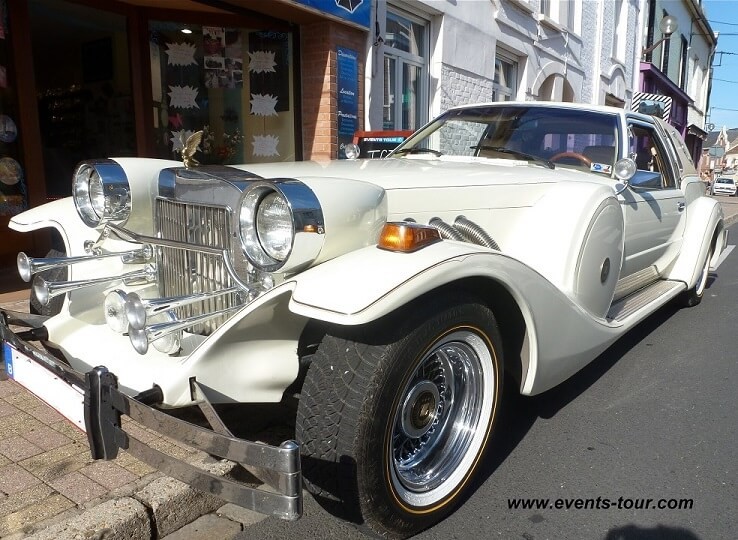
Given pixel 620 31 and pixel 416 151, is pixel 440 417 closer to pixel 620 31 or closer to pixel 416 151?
pixel 416 151

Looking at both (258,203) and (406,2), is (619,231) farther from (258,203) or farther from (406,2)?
(406,2)

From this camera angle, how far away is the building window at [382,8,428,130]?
8.41m

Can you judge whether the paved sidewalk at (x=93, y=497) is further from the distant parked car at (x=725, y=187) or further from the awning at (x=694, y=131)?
the distant parked car at (x=725, y=187)

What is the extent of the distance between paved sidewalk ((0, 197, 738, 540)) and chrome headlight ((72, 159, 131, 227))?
3.22 feet

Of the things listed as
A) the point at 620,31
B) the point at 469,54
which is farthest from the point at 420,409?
the point at 620,31

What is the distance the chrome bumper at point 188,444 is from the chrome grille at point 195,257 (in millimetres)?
491

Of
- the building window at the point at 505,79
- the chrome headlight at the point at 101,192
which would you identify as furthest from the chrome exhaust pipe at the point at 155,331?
the building window at the point at 505,79

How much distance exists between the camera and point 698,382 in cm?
365

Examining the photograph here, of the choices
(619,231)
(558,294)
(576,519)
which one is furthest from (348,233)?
(619,231)

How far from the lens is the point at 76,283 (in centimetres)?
246

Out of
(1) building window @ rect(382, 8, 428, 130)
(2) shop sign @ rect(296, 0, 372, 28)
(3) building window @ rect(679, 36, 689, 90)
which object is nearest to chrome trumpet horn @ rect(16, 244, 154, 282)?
(2) shop sign @ rect(296, 0, 372, 28)

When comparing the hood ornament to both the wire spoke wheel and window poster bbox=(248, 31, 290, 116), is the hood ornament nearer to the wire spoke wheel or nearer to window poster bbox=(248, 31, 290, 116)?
the wire spoke wheel

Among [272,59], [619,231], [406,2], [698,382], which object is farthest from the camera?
[406,2]

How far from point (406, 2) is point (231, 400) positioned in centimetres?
751
